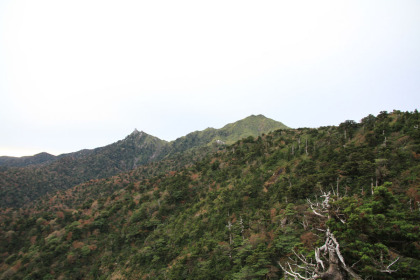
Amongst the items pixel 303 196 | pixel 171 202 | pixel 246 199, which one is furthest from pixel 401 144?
pixel 171 202

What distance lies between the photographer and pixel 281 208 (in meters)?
32.8

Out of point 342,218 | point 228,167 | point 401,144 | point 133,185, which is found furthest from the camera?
point 133,185

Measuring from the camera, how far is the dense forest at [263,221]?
10844mm

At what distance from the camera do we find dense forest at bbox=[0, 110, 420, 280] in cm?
1084

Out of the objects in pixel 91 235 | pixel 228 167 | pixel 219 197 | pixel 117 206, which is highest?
pixel 228 167

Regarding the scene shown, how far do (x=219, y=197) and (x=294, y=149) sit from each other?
82.6 ft

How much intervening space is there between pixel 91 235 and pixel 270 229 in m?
56.4

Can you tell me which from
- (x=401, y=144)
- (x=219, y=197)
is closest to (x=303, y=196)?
(x=401, y=144)

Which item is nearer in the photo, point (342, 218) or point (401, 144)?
point (342, 218)

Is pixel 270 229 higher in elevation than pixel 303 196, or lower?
lower

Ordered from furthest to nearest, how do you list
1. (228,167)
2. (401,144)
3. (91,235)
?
(228,167) → (91,235) → (401,144)

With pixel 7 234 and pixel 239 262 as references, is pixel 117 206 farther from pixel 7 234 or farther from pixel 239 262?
pixel 239 262

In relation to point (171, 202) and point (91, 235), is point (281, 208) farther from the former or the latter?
point (91, 235)

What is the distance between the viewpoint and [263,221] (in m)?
31.7
